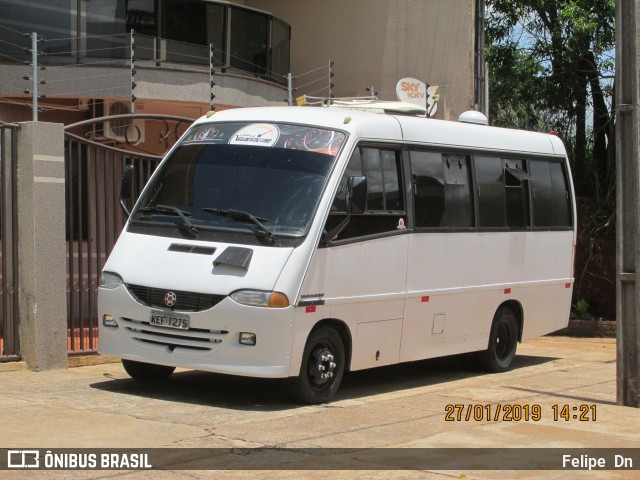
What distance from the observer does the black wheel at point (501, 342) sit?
1301 centimetres

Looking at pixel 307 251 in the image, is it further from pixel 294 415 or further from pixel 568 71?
pixel 568 71

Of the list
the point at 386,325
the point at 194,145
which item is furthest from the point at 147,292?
the point at 386,325

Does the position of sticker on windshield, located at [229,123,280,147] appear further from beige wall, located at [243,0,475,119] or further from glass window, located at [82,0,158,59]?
beige wall, located at [243,0,475,119]

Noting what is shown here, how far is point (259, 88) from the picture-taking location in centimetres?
2045

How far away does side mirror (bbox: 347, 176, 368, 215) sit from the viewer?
403 inches

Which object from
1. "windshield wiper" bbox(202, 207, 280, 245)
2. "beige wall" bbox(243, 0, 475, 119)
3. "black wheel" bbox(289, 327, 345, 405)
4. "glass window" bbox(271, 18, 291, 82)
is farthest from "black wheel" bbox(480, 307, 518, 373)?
"beige wall" bbox(243, 0, 475, 119)

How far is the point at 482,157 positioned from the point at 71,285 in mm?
4838

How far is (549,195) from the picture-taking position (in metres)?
13.9

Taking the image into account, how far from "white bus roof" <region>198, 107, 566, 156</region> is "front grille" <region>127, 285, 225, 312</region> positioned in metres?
2.07

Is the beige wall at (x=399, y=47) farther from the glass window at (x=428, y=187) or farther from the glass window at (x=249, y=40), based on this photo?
the glass window at (x=428, y=187)

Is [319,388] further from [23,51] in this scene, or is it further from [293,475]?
[23,51]

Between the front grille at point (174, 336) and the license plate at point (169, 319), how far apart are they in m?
0.04

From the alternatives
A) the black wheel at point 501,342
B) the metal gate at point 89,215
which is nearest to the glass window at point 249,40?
the metal gate at point 89,215

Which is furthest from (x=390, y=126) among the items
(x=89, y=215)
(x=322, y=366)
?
(x=89, y=215)
